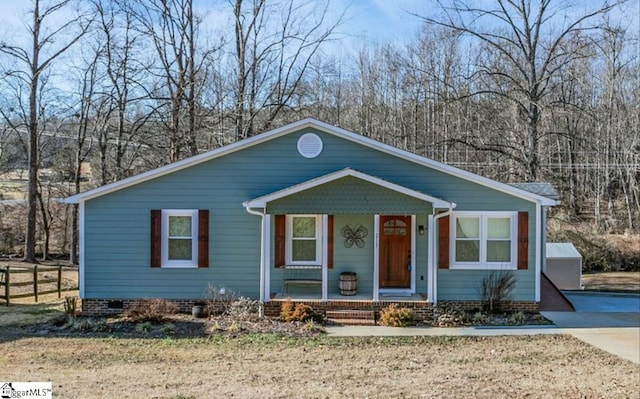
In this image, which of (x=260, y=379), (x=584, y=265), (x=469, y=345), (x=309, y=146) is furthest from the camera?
(x=584, y=265)

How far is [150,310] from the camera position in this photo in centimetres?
1141

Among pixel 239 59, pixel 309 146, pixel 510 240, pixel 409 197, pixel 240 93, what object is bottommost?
pixel 510 240

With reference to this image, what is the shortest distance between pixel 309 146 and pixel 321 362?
224 inches

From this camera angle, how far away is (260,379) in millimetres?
7402

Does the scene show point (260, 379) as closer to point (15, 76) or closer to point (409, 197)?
point (409, 197)

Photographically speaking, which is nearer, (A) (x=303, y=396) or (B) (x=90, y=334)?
(A) (x=303, y=396)

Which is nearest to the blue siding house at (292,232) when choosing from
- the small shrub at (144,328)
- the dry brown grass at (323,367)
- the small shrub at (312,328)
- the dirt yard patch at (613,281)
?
the small shrub at (312,328)

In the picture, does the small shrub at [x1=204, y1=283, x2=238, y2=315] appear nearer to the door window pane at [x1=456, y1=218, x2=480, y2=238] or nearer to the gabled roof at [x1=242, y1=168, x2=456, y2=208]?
the gabled roof at [x1=242, y1=168, x2=456, y2=208]

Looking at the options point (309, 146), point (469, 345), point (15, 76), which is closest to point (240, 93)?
point (15, 76)

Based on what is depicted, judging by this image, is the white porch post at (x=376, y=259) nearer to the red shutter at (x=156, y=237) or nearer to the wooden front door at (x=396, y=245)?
the wooden front door at (x=396, y=245)

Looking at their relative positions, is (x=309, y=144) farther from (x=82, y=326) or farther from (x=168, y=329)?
(x=82, y=326)

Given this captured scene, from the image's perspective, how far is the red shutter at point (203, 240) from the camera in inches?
484

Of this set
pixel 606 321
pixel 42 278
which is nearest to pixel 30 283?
pixel 42 278

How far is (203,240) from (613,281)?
1578 centimetres
